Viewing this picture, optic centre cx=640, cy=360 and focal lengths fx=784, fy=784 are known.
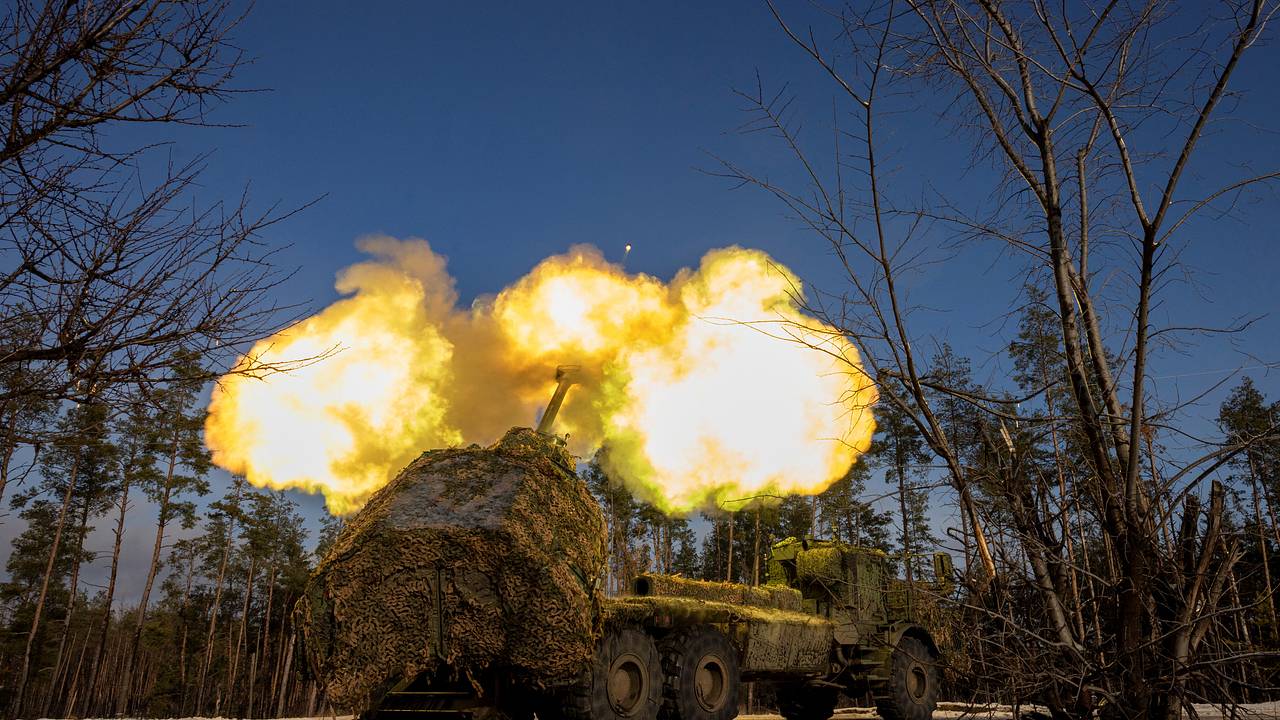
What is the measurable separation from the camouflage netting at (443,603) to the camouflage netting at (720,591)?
3310mm

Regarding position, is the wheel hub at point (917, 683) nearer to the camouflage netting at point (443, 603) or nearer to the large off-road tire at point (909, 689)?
the large off-road tire at point (909, 689)

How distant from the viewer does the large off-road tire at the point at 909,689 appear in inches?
580

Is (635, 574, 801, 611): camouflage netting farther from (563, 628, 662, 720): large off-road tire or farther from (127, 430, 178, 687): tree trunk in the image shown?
(127, 430, 178, 687): tree trunk

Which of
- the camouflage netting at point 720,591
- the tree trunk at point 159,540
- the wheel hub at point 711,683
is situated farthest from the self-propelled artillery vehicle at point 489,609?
the tree trunk at point 159,540

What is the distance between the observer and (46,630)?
53531 mm

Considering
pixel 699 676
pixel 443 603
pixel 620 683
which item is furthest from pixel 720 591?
pixel 443 603

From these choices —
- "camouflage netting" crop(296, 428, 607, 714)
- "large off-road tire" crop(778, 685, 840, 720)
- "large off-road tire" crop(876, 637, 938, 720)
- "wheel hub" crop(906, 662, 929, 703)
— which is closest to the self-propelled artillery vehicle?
"camouflage netting" crop(296, 428, 607, 714)

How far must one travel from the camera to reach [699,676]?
10.8 metres

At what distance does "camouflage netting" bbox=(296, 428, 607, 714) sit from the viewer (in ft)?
26.0

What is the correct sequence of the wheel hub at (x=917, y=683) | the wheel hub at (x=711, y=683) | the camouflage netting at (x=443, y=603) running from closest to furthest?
1. the camouflage netting at (x=443, y=603)
2. the wheel hub at (x=711, y=683)
3. the wheel hub at (x=917, y=683)

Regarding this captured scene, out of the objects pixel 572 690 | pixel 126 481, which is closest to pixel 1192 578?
pixel 572 690

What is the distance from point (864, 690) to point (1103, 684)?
1223cm

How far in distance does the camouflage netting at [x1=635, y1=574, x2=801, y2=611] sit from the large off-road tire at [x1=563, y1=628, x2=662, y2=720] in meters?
1.28

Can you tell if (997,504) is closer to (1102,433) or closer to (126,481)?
(1102,433)
